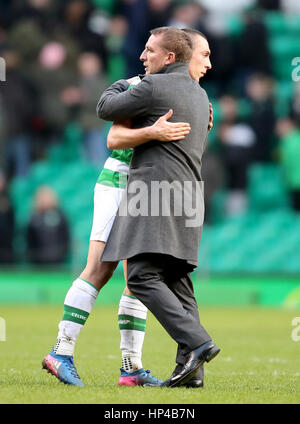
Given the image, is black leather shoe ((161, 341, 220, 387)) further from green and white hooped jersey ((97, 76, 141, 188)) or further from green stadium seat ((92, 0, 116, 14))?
green stadium seat ((92, 0, 116, 14))

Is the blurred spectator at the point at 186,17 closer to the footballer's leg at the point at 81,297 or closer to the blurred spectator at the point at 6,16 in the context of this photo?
the blurred spectator at the point at 6,16

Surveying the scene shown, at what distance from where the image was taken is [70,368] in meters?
6.02

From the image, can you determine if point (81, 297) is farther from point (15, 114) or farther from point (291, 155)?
point (291, 155)

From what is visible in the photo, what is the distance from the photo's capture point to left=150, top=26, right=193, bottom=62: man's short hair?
5.87 meters

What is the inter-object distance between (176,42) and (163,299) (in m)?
1.47

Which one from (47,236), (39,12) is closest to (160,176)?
(47,236)

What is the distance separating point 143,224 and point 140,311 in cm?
80

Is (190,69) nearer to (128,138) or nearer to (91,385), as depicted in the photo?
(128,138)

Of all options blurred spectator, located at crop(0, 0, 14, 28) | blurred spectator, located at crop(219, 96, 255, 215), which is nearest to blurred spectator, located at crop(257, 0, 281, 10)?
blurred spectator, located at crop(219, 96, 255, 215)

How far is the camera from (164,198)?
227 inches

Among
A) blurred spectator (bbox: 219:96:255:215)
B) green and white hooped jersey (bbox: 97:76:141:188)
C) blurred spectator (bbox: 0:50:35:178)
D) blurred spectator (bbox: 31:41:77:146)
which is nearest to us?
green and white hooped jersey (bbox: 97:76:141:188)

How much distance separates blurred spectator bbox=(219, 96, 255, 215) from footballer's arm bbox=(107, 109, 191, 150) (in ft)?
36.5

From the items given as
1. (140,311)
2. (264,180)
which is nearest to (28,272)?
(264,180)

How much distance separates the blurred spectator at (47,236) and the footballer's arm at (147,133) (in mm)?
9727
